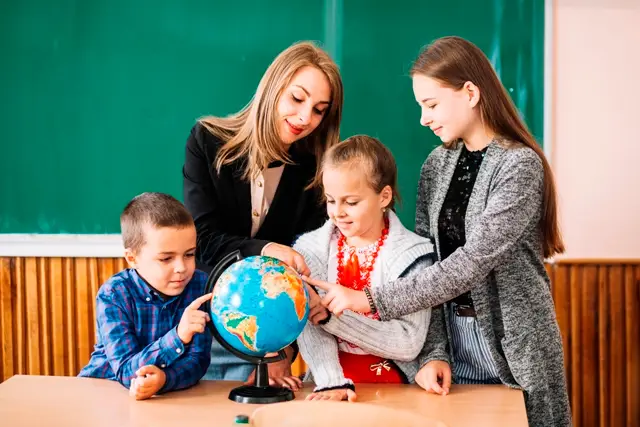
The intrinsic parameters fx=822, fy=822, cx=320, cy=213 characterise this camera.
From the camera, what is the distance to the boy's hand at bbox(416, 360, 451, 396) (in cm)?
229

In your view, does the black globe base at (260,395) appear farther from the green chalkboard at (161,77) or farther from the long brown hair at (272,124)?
the green chalkboard at (161,77)

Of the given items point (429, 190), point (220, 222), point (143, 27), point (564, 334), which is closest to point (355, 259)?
point (429, 190)

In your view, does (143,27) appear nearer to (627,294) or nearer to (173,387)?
(173,387)

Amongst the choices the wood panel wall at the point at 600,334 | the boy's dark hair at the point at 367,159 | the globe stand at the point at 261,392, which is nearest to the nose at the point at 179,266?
the globe stand at the point at 261,392

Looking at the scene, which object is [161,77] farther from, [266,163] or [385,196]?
[385,196]

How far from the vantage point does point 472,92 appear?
2402 mm

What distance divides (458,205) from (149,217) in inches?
36.1

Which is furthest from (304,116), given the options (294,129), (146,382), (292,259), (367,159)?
(146,382)

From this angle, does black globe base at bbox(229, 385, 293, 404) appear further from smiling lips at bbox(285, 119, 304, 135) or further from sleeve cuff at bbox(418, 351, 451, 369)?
smiling lips at bbox(285, 119, 304, 135)

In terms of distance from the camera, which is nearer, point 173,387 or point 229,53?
point 173,387

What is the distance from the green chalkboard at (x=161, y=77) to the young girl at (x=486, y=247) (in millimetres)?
1472

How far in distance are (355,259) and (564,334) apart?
1.86 metres

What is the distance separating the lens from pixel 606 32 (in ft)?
12.5

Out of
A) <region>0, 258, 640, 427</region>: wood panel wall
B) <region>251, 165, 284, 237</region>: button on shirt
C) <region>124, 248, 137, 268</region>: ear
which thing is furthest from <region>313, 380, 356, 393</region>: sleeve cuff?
<region>0, 258, 640, 427</region>: wood panel wall
